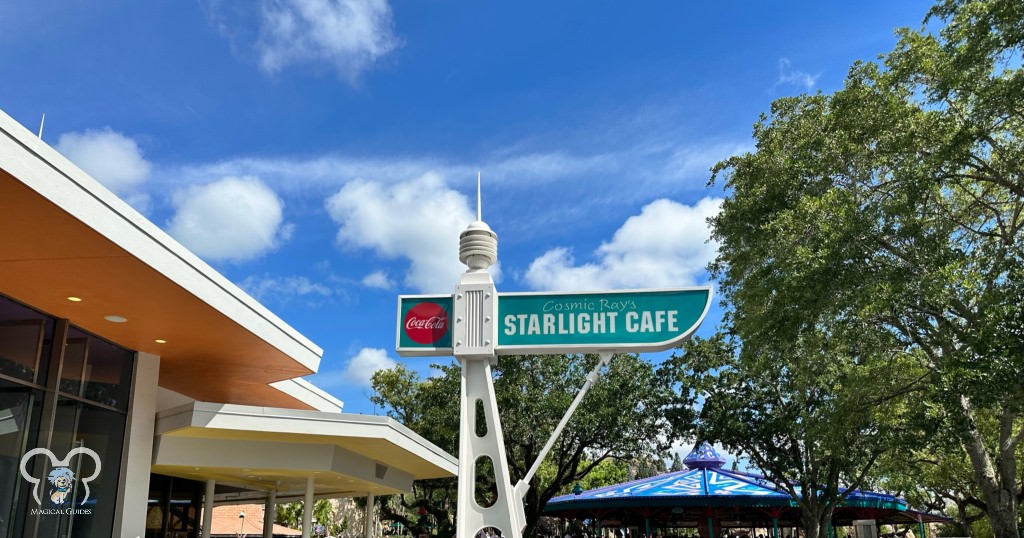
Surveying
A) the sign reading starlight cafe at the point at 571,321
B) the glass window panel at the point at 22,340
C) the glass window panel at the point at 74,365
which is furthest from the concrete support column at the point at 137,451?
the sign reading starlight cafe at the point at 571,321

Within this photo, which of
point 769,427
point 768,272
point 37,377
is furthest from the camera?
point 769,427

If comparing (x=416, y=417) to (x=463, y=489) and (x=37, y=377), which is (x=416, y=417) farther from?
(x=463, y=489)

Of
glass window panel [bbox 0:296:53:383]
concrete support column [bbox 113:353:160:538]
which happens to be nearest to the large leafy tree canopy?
concrete support column [bbox 113:353:160:538]

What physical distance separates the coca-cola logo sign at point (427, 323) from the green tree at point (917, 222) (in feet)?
25.5

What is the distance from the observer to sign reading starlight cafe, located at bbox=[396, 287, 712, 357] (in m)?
5.85

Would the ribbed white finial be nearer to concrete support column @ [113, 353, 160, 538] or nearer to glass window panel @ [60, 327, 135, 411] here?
glass window panel @ [60, 327, 135, 411]

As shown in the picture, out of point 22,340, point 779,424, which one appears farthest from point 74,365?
point 779,424

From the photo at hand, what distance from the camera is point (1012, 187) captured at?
12.1m

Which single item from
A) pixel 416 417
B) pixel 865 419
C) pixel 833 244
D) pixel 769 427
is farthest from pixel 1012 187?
pixel 416 417

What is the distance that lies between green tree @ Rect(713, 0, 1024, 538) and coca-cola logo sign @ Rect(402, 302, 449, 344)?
777 centimetres

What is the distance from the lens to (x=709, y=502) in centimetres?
2589

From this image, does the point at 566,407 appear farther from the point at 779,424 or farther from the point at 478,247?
the point at 478,247

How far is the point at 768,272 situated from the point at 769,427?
33.2ft

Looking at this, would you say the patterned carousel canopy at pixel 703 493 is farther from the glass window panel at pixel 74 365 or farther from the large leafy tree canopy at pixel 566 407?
the glass window panel at pixel 74 365
